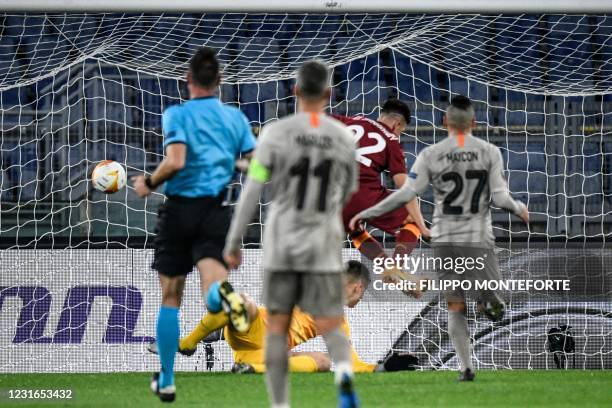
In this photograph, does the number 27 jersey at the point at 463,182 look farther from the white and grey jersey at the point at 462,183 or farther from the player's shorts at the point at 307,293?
the player's shorts at the point at 307,293

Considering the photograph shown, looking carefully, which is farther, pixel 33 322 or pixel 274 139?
pixel 33 322

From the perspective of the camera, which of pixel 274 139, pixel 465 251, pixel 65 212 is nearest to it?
pixel 274 139

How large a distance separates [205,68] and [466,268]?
88.1 inches

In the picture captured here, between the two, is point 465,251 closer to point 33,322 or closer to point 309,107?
point 309,107

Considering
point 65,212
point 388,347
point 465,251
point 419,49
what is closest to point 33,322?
point 65,212

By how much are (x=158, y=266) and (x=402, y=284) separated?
3.19 m

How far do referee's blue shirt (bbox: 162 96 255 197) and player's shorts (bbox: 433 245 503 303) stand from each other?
5.70 ft

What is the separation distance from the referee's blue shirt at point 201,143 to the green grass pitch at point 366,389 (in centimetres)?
112

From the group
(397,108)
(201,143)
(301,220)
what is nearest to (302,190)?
(301,220)

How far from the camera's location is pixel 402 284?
8820mm

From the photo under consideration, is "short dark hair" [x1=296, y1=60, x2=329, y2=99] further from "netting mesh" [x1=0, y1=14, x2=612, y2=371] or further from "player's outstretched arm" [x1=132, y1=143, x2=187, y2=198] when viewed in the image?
"netting mesh" [x1=0, y1=14, x2=612, y2=371]

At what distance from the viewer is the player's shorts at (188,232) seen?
5.89 meters

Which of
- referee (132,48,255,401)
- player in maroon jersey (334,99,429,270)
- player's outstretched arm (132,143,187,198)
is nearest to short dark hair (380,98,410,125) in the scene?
player in maroon jersey (334,99,429,270)

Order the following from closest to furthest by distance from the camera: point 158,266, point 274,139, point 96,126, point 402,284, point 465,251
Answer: point 274,139, point 158,266, point 465,251, point 402,284, point 96,126
